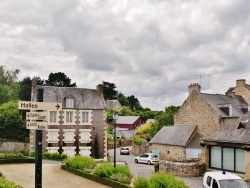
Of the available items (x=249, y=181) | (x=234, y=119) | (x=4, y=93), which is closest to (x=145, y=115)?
(x=4, y=93)

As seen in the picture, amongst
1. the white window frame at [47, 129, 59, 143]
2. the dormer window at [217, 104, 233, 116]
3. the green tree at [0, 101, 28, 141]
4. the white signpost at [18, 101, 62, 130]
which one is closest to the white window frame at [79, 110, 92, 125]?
the white window frame at [47, 129, 59, 143]

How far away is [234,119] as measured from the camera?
30875 millimetres

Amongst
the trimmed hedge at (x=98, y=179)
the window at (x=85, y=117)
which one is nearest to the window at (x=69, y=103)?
the window at (x=85, y=117)

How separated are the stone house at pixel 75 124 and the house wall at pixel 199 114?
12491mm

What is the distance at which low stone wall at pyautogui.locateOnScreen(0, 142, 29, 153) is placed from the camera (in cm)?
5126

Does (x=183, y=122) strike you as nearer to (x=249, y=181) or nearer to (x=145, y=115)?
(x=249, y=181)

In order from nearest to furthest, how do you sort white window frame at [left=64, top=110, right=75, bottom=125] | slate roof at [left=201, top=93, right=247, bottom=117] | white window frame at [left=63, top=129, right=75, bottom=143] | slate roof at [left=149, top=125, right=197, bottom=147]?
1. slate roof at [left=201, top=93, right=247, bottom=117]
2. slate roof at [left=149, top=125, right=197, bottom=147]
3. white window frame at [left=63, top=129, right=75, bottom=143]
4. white window frame at [left=64, top=110, right=75, bottom=125]

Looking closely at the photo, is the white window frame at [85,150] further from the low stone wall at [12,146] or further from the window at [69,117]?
the low stone wall at [12,146]

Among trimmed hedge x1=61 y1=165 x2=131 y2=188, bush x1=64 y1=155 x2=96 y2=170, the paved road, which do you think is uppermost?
bush x1=64 y1=155 x2=96 y2=170

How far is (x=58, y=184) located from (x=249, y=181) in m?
13.0

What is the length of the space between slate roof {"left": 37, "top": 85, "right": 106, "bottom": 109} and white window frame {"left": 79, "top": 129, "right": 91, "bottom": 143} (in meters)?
3.18

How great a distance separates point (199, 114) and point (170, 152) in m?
5.32

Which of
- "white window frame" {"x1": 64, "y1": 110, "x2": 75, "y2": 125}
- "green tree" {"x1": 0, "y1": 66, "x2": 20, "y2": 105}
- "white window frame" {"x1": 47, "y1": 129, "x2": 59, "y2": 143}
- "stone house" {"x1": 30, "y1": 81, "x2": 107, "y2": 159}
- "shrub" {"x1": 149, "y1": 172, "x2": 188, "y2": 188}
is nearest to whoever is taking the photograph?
"shrub" {"x1": 149, "y1": 172, "x2": 188, "y2": 188}

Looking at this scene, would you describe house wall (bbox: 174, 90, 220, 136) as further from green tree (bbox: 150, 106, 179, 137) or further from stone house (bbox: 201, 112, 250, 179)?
green tree (bbox: 150, 106, 179, 137)
